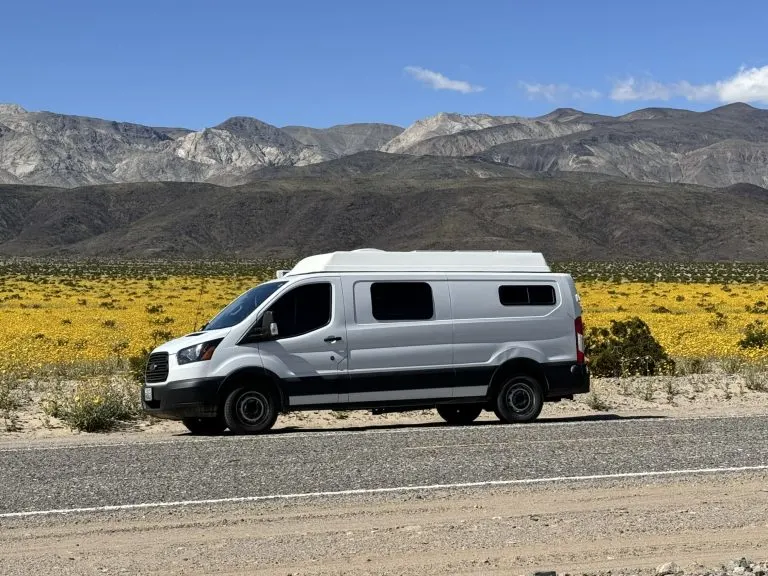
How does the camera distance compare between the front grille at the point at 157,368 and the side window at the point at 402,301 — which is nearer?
the front grille at the point at 157,368

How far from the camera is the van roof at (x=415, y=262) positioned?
47.1ft

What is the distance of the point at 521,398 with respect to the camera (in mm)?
14828

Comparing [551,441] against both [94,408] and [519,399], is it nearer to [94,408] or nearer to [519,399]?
[519,399]

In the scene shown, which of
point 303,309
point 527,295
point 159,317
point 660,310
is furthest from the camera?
point 660,310

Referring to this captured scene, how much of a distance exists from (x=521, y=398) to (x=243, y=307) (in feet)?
11.8

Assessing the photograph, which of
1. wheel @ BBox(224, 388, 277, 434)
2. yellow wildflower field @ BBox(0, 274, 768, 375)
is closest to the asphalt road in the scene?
wheel @ BBox(224, 388, 277, 434)

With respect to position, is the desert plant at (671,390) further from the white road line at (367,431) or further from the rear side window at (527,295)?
the rear side window at (527,295)

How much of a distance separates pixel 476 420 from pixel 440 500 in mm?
6430

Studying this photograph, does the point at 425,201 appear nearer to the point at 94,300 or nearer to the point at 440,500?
the point at 94,300

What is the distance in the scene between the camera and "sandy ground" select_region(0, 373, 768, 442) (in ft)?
50.4

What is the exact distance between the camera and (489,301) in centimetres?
1470

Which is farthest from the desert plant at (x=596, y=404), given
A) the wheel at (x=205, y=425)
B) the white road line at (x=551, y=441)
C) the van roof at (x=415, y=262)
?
the wheel at (x=205, y=425)

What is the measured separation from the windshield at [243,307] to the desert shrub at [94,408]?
6.22 feet

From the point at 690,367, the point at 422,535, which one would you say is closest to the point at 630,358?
the point at 690,367
